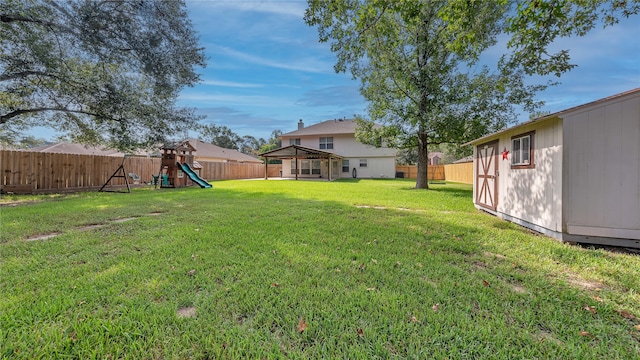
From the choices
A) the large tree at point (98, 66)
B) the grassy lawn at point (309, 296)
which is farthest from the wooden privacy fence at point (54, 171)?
the grassy lawn at point (309, 296)

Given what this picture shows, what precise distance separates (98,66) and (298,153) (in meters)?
15.3

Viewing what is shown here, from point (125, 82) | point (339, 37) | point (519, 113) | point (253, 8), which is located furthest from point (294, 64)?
point (519, 113)

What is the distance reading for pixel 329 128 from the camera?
29.2m

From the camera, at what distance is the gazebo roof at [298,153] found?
22.5m

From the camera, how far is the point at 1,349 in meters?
1.71

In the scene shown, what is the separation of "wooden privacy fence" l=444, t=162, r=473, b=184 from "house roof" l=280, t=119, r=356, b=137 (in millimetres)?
11188

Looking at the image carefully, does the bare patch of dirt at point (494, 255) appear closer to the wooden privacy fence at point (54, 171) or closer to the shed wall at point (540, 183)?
the shed wall at point (540, 183)

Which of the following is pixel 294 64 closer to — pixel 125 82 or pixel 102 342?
pixel 125 82

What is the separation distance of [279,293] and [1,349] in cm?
189

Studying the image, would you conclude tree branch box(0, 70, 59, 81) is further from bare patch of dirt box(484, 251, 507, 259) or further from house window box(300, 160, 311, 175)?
house window box(300, 160, 311, 175)

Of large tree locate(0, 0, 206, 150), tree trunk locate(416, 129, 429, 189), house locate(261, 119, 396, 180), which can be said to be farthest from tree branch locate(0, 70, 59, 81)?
house locate(261, 119, 396, 180)

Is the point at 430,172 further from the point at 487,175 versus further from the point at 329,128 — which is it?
the point at 487,175

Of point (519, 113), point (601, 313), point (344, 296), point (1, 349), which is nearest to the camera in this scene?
point (1, 349)

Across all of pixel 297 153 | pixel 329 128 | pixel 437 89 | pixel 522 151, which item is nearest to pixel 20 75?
pixel 522 151
